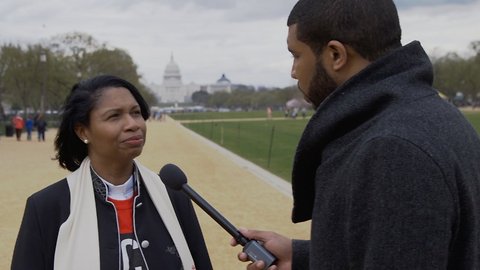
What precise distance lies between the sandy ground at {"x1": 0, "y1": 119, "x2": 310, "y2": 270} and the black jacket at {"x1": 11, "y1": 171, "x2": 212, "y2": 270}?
4.45m

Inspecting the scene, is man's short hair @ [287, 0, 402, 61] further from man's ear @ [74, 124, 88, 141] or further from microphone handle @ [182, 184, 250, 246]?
man's ear @ [74, 124, 88, 141]

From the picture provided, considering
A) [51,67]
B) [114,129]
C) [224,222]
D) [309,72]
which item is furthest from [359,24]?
[51,67]

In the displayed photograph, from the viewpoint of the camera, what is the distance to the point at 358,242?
136 cm

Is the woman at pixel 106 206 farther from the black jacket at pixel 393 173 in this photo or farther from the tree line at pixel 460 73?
the tree line at pixel 460 73

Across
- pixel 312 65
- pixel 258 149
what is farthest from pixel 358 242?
pixel 258 149

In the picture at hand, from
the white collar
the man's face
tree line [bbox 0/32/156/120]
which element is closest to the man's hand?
the man's face

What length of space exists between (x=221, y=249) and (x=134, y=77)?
6153cm

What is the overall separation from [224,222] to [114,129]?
93 cm

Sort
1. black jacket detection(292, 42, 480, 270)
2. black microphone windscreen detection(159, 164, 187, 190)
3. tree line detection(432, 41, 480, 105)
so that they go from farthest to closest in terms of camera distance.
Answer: tree line detection(432, 41, 480, 105)
black microphone windscreen detection(159, 164, 187, 190)
black jacket detection(292, 42, 480, 270)

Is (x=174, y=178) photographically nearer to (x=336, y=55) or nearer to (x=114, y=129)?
(x=114, y=129)

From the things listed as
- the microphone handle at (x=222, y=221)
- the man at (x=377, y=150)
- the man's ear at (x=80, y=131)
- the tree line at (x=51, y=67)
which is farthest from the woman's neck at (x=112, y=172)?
the tree line at (x=51, y=67)

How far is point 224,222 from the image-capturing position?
2260 mm

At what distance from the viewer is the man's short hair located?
1.50 m

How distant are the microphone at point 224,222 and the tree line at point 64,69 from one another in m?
37.7
